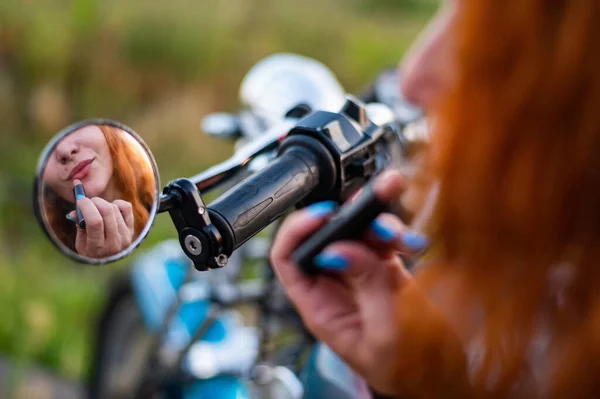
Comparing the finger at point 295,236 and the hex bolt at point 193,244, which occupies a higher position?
the hex bolt at point 193,244

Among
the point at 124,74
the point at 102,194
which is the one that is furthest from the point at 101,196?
the point at 124,74

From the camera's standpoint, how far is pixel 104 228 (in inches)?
19.4

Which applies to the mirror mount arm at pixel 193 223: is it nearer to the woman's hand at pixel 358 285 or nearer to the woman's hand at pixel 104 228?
the woman's hand at pixel 104 228

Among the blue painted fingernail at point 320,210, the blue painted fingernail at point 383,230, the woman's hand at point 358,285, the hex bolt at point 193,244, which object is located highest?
the hex bolt at point 193,244

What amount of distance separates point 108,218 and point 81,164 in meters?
0.04

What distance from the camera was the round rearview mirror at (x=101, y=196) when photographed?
493 mm

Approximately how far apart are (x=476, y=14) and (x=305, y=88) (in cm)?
50

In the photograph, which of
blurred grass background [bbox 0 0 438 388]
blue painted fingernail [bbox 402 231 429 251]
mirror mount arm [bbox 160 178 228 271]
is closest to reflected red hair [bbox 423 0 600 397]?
blue painted fingernail [bbox 402 231 429 251]

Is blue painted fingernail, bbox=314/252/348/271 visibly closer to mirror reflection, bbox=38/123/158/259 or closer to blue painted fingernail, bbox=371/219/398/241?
blue painted fingernail, bbox=371/219/398/241

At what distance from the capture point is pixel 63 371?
236 centimetres

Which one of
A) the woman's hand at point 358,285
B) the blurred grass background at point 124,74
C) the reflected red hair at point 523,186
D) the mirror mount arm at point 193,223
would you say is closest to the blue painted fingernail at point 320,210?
the woman's hand at point 358,285

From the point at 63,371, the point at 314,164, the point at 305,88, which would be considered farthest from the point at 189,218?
the point at 63,371

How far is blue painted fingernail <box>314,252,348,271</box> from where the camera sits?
75cm

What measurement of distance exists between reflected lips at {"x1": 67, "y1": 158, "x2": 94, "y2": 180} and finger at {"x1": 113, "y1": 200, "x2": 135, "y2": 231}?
0.03 meters
